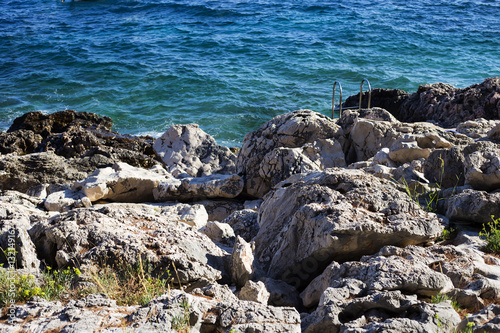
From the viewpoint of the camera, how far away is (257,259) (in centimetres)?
486

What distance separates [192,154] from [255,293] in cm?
694

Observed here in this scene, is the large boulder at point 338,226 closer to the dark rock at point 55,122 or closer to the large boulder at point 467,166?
the large boulder at point 467,166

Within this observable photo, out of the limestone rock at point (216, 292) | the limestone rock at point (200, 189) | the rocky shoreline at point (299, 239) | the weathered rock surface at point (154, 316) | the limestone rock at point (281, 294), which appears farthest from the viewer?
the limestone rock at point (200, 189)

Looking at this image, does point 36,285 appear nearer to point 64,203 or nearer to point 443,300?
point 443,300


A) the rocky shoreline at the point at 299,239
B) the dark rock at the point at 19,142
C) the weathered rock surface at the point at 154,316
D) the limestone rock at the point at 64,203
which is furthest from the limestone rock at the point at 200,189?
the dark rock at the point at 19,142

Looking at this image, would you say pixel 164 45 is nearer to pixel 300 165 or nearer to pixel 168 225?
pixel 300 165

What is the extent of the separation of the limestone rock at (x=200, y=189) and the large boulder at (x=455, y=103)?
620cm

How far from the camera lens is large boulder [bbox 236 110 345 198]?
766cm

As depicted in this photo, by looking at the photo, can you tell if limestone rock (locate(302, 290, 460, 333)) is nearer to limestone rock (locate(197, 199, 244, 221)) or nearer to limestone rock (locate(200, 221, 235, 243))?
limestone rock (locate(200, 221, 235, 243))

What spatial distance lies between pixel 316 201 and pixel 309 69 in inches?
717

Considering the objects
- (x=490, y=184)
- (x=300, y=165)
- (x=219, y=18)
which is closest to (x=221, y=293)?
(x=490, y=184)

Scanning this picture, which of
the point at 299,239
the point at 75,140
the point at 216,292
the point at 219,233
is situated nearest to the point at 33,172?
the point at 75,140

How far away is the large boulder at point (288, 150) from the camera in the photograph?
7.66 meters

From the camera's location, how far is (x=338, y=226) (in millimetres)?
4090
